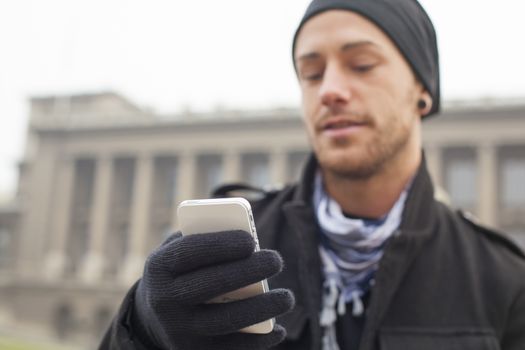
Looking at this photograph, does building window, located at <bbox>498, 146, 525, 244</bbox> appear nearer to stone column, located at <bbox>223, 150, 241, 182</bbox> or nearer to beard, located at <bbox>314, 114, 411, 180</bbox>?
stone column, located at <bbox>223, 150, 241, 182</bbox>

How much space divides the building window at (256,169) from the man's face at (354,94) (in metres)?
51.9

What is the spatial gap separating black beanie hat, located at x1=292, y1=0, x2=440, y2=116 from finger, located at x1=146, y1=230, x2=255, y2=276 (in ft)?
5.04

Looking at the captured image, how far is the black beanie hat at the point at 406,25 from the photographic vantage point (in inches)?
124

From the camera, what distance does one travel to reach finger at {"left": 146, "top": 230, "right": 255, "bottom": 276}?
7.01 ft

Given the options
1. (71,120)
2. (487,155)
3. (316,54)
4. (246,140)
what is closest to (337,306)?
(316,54)

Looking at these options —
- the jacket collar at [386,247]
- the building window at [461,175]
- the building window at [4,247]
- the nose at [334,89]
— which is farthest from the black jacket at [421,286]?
the building window at [4,247]

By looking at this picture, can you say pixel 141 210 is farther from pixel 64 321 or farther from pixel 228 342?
pixel 228 342

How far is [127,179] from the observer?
2404 inches

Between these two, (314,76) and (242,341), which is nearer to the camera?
(242,341)

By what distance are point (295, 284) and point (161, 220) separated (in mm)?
55782

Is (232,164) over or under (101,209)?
over

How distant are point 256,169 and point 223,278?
54319mm

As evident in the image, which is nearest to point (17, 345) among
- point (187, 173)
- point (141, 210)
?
point (187, 173)

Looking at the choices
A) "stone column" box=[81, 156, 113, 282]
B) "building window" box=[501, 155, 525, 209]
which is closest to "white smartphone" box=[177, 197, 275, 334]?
"building window" box=[501, 155, 525, 209]
